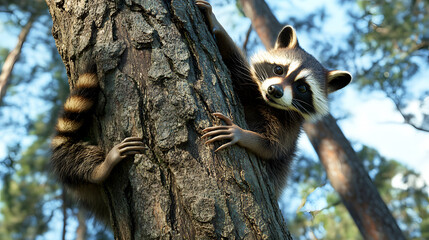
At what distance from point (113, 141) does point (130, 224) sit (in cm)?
47

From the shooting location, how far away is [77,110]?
7.69 ft

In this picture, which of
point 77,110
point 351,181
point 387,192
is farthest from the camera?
point 387,192

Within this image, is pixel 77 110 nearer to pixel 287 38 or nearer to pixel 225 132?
pixel 225 132

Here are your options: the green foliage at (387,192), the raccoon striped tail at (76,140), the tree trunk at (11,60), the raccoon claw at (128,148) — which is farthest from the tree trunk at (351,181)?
the tree trunk at (11,60)

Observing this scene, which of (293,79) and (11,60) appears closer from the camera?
(293,79)

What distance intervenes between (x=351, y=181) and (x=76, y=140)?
13.9 feet

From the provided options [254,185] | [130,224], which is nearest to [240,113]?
[254,185]

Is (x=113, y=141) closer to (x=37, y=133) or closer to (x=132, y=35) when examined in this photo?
(x=132, y=35)

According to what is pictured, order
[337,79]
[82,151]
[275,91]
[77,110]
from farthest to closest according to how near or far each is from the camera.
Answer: [337,79] → [275,91] → [82,151] → [77,110]

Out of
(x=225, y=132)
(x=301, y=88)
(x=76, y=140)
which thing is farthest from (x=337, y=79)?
(x=76, y=140)

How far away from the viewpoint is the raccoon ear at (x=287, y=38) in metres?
3.84

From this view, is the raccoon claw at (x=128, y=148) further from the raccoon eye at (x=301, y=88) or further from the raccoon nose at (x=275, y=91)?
the raccoon eye at (x=301, y=88)

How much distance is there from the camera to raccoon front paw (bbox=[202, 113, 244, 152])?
6.59ft

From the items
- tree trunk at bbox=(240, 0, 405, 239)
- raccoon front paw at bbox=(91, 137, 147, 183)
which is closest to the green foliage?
tree trunk at bbox=(240, 0, 405, 239)
